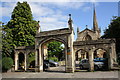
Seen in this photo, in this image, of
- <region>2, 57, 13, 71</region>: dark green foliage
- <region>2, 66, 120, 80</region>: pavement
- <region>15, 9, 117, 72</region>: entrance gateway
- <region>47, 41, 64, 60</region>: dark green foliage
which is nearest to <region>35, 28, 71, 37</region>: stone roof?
<region>15, 9, 117, 72</region>: entrance gateway

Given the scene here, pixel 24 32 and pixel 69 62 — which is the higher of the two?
pixel 24 32

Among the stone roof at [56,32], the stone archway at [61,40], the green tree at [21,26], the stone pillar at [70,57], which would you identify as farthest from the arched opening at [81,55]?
the stone pillar at [70,57]

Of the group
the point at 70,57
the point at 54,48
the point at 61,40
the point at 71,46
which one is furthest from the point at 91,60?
the point at 54,48

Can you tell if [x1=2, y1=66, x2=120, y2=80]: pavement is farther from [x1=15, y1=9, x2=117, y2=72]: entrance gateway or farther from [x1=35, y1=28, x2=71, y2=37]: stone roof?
[x1=35, y1=28, x2=71, y2=37]: stone roof

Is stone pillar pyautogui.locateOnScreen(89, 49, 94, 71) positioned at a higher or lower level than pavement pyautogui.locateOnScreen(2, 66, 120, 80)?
higher

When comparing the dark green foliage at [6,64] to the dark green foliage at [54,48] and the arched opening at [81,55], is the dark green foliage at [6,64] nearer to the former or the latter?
the dark green foliage at [54,48]

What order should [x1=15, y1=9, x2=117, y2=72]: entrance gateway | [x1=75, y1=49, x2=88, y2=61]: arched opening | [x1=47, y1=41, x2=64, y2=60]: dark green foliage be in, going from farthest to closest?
1. [x1=47, y1=41, x2=64, y2=60]: dark green foliage
2. [x1=75, y1=49, x2=88, y2=61]: arched opening
3. [x1=15, y1=9, x2=117, y2=72]: entrance gateway

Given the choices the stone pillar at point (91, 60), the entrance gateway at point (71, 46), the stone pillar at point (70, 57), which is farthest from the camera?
the stone pillar at point (70, 57)

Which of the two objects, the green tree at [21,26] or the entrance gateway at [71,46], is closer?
the entrance gateway at [71,46]

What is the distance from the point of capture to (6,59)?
1828 cm

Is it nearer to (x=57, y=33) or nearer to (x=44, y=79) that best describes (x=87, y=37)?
(x=57, y=33)

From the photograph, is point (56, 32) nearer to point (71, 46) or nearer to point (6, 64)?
point (71, 46)

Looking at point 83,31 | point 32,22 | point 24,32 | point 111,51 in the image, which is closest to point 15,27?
point 24,32

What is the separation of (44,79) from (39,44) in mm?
7013
